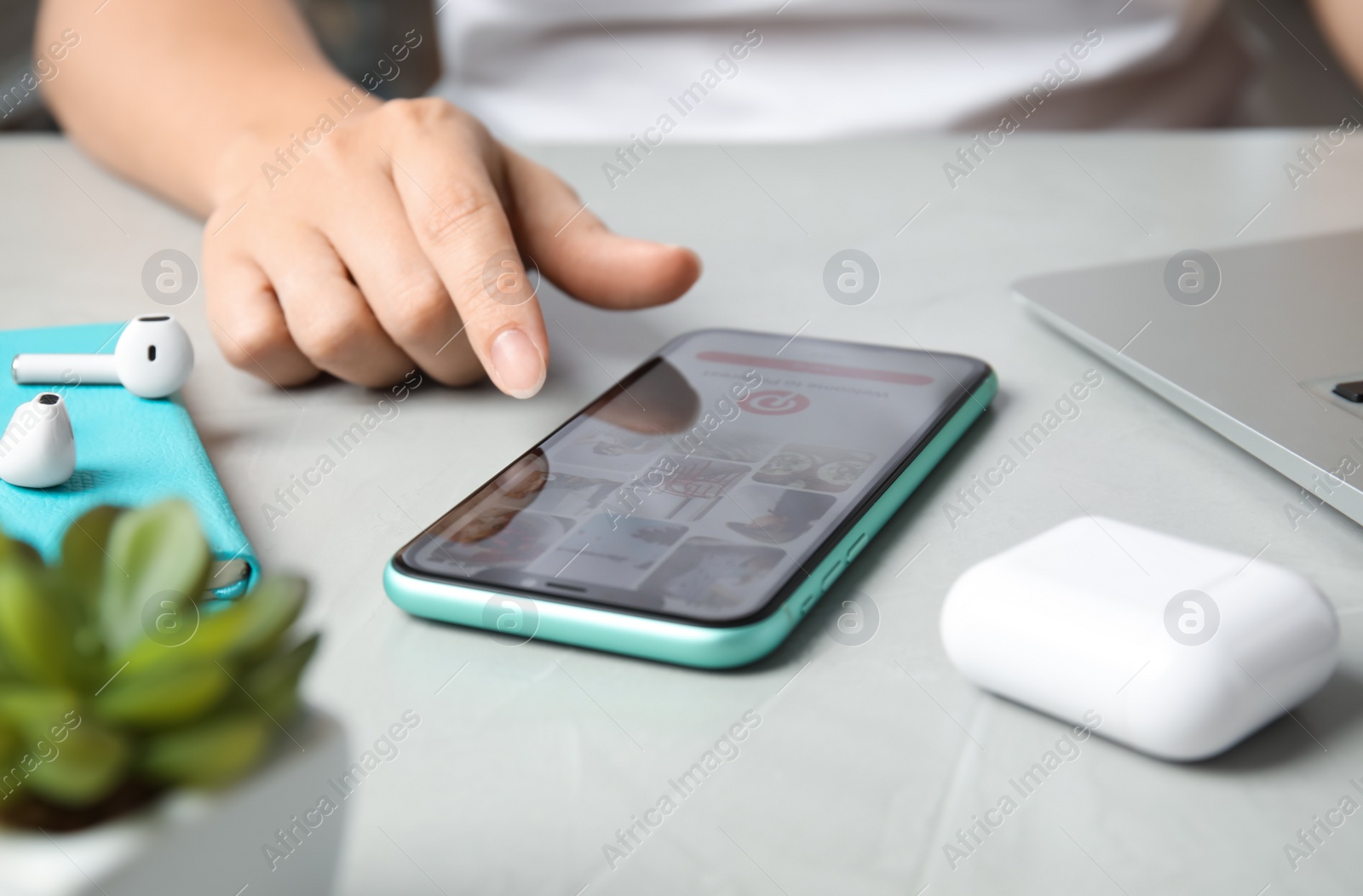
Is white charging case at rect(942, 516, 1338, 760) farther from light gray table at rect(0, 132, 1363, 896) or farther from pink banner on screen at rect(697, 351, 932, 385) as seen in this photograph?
pink banner on screen at rect(697, 351, 932, 385)

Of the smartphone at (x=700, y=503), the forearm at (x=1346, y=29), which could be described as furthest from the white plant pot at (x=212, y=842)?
the forearm at (x=1346, y=29)

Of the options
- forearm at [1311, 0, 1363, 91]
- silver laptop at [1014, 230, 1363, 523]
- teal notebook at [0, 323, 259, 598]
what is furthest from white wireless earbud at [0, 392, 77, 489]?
forearm at [1311, 0, 1363, 91]

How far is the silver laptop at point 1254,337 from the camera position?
40 cm

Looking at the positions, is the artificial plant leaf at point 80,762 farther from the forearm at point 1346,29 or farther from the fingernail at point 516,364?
the forearm at point 1346,29

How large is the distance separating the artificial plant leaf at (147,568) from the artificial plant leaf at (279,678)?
0.02 metres

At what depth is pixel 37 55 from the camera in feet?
3.20

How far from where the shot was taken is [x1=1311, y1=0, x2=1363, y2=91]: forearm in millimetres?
888

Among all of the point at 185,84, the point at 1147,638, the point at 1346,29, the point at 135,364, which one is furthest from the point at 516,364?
the point at 1346,29

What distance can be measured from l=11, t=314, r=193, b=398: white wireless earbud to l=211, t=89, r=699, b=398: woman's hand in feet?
0.11

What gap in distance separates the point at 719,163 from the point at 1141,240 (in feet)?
1.04

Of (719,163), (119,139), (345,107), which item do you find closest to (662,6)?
(719,163)

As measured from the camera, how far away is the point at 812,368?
49cm

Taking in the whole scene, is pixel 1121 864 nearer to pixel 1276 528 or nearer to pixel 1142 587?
pixel 1142 587

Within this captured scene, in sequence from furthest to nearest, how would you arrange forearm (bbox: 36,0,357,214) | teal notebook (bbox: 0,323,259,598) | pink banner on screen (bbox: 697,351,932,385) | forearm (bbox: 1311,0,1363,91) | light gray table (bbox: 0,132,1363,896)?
forearm (bbox: 1311,0,1363,91) < forearm (bbox: 36,0,357,214) < pink banner on screen (bbox: 697,351,932,385) < teal notebook (bbox: 0,323,259,598) < light gray table (bbox: 0,132,1363,896)
